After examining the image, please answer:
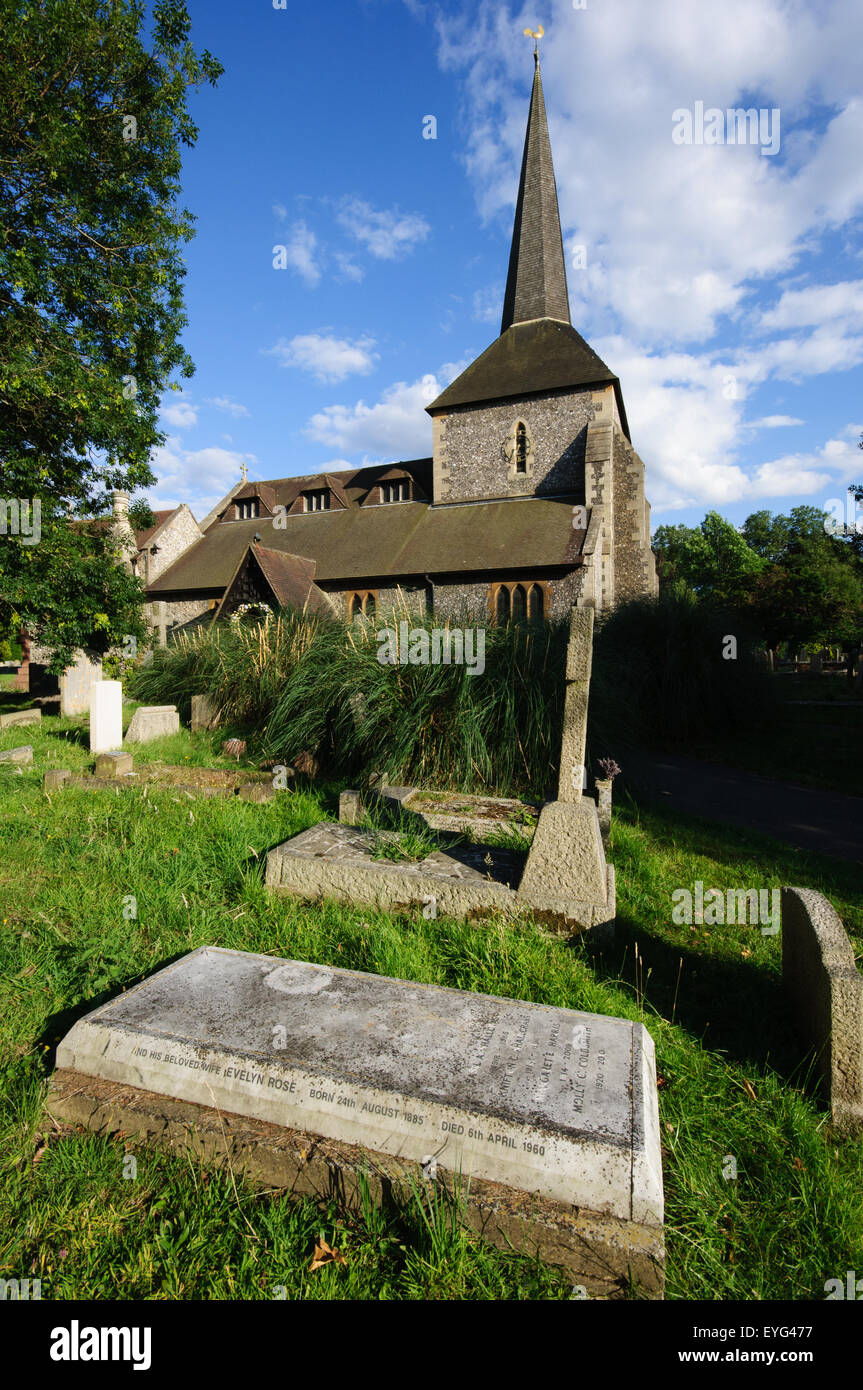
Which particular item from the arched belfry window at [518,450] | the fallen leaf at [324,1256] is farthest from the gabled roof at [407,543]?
the fallen leaf at [324,1256]

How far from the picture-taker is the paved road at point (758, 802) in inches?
232

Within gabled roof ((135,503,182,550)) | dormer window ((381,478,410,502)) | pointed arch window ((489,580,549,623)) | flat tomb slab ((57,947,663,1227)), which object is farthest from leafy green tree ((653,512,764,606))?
flat tomb slab ((57,947,663,1227))

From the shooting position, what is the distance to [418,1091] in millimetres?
2006

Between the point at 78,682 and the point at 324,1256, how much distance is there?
12.3m

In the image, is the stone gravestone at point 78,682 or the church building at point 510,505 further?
the church building at point 510,505

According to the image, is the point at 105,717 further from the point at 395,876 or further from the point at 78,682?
the point at 395,876

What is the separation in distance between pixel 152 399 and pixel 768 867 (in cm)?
1627

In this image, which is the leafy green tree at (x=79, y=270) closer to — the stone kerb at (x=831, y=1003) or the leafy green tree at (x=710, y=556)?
the stone kerb at (x=831, y=1003)

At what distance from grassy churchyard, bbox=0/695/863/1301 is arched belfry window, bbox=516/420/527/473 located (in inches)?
691

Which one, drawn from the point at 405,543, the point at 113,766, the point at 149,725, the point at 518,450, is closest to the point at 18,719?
the point at 149,725

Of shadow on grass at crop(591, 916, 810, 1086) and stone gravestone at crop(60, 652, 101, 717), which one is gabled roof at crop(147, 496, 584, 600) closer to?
stone gravestone at crop(60, 652, 101, 717)

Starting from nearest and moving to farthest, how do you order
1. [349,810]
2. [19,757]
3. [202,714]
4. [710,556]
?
[349,810], [19,757], [202,714], [710,556]

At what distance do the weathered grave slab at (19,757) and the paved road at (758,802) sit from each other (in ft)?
24.4

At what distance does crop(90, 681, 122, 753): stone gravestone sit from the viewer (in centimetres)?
826
